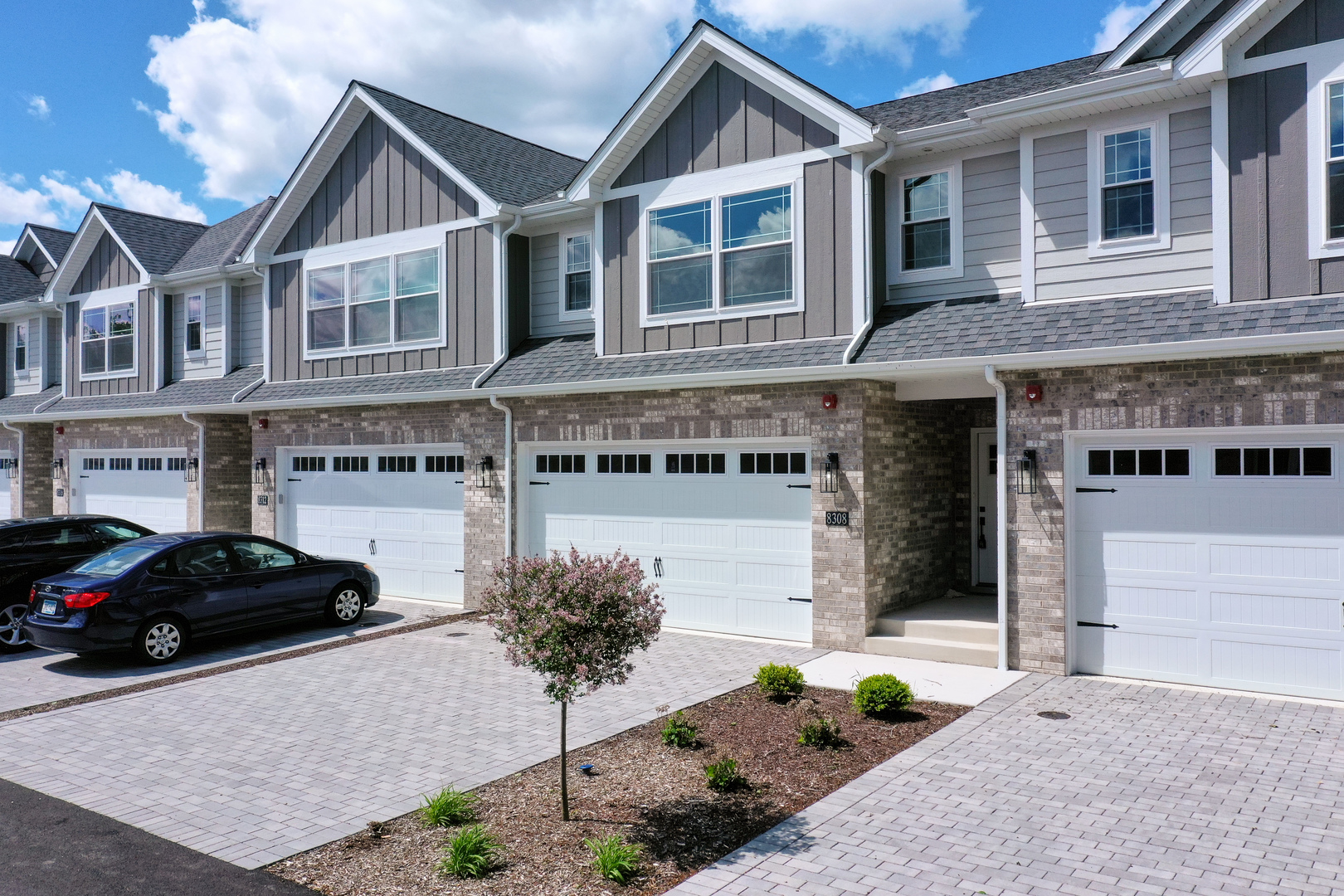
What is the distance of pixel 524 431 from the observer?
13.4 meters

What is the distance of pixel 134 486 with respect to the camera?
62.8ft

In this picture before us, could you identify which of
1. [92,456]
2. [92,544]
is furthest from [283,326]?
[92,456]

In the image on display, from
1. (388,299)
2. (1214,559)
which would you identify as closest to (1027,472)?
(1214,559)

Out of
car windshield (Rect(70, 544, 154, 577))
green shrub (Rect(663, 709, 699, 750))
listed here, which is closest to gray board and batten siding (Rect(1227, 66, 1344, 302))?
green shrub (Rect(663, 709, 699, 750))

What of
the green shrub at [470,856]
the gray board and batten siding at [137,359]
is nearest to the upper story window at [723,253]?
the green shrub at [470,856]

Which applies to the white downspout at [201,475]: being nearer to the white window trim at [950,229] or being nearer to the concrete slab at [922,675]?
the concrete slab at [922,675]

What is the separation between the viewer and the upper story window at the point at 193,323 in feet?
62.0

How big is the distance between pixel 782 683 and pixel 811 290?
15.8 ft

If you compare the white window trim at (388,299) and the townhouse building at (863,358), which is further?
the white window trim at (388,299)

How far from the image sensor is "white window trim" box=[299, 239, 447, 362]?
14.7 m

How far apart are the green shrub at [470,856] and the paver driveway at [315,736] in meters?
0.97

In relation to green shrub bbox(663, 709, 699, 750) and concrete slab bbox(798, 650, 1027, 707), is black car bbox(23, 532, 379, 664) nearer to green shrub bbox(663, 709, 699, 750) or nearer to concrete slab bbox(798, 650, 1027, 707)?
green shrub bbox(663, 709, 699, 750)

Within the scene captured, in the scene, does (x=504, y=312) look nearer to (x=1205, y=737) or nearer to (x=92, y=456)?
(x=1205, y=737)

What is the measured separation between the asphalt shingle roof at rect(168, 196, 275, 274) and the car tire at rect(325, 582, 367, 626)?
8.39m
